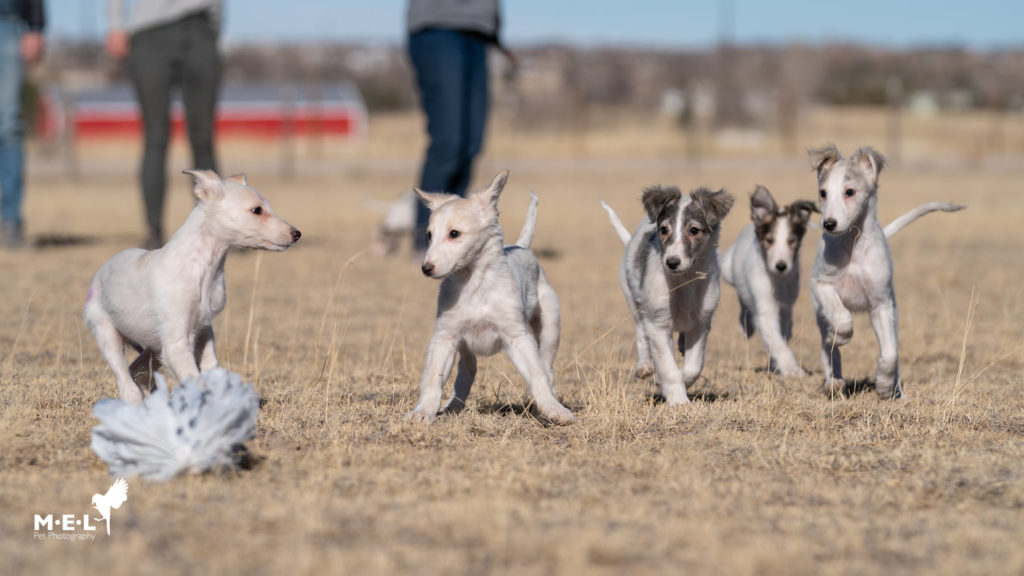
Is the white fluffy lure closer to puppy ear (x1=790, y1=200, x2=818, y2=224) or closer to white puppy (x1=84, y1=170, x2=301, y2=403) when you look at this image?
white puppy (x1=84, y1=170, x2=301, y2=403)

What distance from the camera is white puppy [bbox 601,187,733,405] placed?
17.6 ft

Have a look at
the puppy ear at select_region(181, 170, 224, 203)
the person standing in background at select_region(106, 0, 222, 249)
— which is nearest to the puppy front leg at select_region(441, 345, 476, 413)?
the puppy ear at select_region(181, 170, 224, 203)

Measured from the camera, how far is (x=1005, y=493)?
13.1 feet

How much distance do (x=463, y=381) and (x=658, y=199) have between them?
1.28 meters

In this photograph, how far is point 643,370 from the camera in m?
6.20

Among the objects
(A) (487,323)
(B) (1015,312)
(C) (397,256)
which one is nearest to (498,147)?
(C) (397,256)

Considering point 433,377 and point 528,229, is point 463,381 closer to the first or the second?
point 433,377

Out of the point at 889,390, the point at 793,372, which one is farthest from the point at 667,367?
the point at 793,372

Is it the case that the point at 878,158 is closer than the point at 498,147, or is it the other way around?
the point at 878,158

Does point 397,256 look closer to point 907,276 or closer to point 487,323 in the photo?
point 907,276

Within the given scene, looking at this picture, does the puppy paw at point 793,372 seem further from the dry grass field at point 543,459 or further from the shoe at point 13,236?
the shoe at point 13,236

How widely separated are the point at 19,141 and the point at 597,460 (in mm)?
7769

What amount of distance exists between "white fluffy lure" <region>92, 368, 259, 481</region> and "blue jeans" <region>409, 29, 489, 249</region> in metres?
5.50

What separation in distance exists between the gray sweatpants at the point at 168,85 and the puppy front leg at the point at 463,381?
538 centimetres
